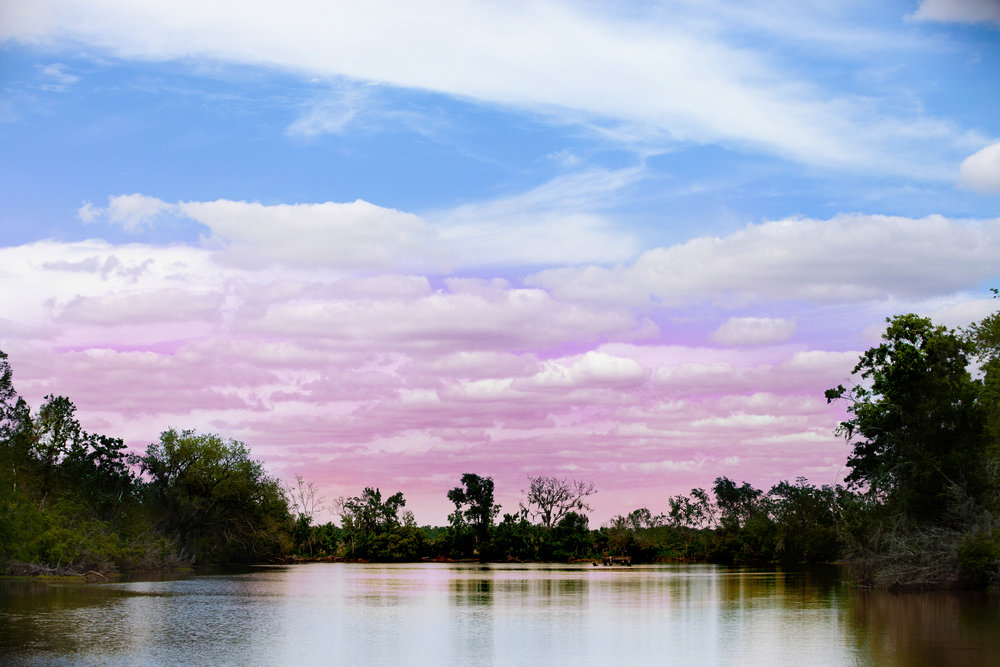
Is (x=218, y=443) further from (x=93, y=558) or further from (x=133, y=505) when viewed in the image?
A: (x=93, y=558)

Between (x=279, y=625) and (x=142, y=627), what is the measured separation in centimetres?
401

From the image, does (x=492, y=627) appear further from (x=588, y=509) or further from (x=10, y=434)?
(x=588, y=509)

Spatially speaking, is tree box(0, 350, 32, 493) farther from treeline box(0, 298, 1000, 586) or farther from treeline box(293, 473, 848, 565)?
treeline box(293, 473, 848, 565)

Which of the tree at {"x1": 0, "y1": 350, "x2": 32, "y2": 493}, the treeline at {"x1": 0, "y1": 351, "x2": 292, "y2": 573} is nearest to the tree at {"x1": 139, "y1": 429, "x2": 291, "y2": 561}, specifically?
the treeline at {"x1": 0, "y1": 351, "x2": 292, "y2": 573}

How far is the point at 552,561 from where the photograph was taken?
11275 centimetres

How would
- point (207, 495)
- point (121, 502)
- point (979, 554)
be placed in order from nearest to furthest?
point (979, 554), point (121, 502), point (207, 495)

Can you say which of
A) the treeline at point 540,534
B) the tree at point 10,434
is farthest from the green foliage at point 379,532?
the tree at point 10,434

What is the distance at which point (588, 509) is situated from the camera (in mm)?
113125

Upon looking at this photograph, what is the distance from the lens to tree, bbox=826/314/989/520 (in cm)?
4419

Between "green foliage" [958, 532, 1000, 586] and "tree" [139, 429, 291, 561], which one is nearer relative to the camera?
"green foliage" [958, 532, 1000, 586]

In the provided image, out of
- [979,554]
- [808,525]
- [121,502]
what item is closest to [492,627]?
[979,554]

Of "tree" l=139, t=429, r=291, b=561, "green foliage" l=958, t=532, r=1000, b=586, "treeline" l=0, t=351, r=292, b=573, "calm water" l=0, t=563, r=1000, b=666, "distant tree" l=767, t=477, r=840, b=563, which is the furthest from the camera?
"distant tree" l=767, t=477, r=840, b=563

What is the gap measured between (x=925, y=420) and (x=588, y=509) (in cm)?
7038

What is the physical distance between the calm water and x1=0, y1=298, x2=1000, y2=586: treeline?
366 cm
